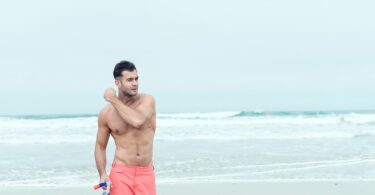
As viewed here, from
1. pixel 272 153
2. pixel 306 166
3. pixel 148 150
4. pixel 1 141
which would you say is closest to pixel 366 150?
pixel 272 153

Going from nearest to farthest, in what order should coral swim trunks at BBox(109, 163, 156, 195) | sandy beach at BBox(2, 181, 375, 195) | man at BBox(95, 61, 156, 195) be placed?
man at BBox(95, 61, 156, 195) → coral swim trunks at BBox(109, 163, 156, 195) → sandy beach at BBox(2, 181, 375, 195)

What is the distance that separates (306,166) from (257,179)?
1992mm

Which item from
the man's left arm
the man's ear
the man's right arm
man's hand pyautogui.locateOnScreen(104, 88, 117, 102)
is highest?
the man's ear

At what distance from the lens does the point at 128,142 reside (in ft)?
13.3

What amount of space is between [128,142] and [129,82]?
1.71ft

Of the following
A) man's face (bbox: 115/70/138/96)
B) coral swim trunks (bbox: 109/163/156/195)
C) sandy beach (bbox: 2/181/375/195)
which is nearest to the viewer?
man's face (bbox: 115/70/138/96)

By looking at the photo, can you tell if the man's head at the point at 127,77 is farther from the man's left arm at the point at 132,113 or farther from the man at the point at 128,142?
the man's left arm at the point at 132,113

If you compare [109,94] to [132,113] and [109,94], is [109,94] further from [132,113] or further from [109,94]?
[132,113]

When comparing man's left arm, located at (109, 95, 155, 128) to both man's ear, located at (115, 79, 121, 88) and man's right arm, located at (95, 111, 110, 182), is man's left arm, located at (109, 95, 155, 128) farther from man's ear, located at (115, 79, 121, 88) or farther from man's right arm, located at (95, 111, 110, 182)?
man's right arm, located at (95, 111, 110, 182)

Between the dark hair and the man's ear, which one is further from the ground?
the dark hair

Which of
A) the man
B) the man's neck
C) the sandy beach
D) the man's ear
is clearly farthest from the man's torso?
the sandy beach

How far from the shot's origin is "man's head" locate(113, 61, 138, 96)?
377cm

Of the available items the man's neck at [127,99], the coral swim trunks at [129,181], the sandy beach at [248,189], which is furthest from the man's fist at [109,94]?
the sandy beach at [248,189]

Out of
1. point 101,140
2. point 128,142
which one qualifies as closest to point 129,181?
point 128,142
